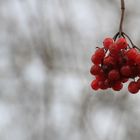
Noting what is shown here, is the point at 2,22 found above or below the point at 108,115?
above

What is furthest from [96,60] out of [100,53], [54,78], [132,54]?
[54,78]

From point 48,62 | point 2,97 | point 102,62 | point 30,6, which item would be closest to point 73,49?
point 48,62

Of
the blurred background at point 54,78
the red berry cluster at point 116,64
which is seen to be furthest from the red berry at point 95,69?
the blurred background at point 54,78

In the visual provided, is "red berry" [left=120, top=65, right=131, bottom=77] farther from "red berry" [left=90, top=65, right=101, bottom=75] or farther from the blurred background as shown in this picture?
the blurred background

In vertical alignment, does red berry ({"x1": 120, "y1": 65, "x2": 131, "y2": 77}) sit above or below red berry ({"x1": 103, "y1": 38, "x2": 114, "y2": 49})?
below

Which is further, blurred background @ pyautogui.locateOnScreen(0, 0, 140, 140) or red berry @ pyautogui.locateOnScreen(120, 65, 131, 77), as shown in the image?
blurred background @ pyautogui.locateOnScreen(0, 0, 140, 140)

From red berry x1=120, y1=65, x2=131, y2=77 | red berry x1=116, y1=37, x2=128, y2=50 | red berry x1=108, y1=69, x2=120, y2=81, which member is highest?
red berry x1=116, y1=37, x2=128, y2=50

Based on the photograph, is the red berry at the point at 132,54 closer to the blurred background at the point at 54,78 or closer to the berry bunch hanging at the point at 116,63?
the berry bunch hanging at the point at 116,63

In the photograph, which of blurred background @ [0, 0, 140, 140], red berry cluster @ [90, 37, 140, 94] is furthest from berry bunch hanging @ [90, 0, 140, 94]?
blurred background @ [0, 0, 140, 140]

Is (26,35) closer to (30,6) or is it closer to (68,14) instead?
(68,14)
